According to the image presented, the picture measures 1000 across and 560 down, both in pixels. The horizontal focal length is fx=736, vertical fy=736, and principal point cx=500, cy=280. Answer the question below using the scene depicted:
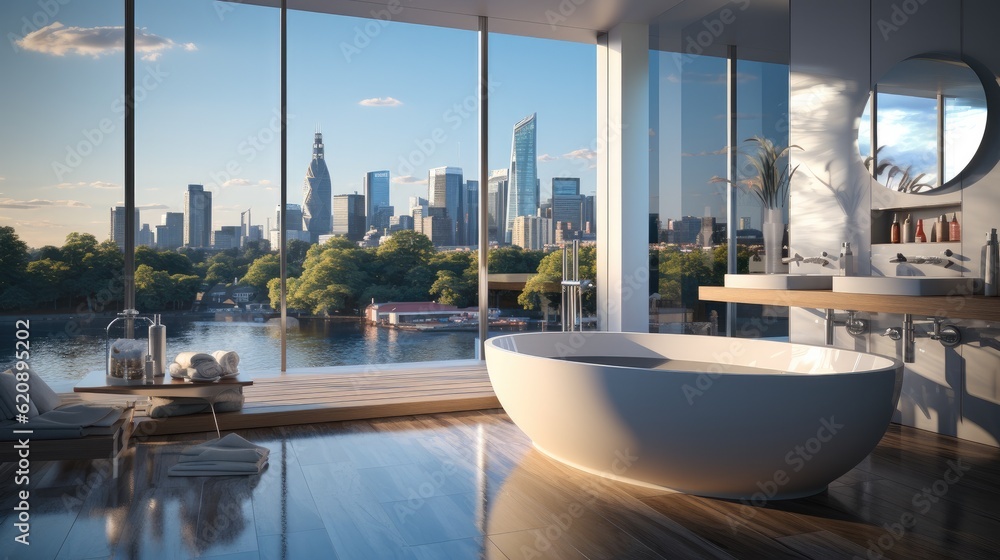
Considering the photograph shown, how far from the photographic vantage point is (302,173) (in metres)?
4.99

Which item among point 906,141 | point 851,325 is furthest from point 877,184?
point 851,325

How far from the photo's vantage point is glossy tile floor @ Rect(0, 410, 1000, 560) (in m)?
2.24

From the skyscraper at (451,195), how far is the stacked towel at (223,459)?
103 inches

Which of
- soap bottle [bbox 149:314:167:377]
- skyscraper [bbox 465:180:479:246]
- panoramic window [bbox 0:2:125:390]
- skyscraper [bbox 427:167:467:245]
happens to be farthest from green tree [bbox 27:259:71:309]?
skyscraper [bbox 465:180:479:246]

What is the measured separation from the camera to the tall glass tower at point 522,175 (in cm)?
561

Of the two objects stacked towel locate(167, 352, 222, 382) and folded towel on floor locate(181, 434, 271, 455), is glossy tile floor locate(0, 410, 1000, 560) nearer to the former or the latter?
folded towel on floor locate(181, 434, 271, 455)

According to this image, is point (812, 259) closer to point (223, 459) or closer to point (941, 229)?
point (941, 229)

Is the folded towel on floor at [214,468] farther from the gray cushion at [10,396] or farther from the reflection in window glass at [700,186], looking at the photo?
the reflection in window glass at [700,186]

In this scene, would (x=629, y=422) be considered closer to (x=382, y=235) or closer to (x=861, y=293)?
(x=861, y=293)

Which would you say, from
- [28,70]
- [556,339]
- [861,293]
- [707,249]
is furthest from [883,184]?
[28,70]

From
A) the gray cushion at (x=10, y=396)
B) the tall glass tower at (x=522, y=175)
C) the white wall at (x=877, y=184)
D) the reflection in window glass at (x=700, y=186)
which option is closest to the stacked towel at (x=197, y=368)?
the gray cushion at (x=10, y=396)

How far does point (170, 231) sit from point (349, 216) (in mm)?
1165

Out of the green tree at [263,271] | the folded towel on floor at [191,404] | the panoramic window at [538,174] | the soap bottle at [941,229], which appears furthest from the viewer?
the panoramic window at [538,174]

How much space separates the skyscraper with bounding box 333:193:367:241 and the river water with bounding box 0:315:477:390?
0.64 meters
